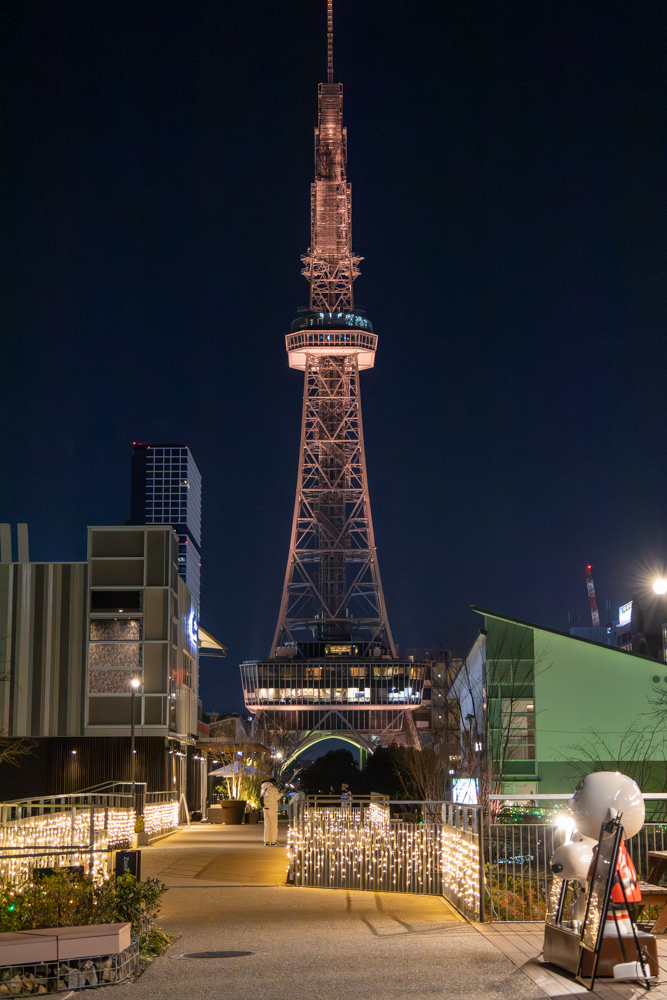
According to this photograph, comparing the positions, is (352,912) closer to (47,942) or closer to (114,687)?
(47,942)

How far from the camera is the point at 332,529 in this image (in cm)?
12825

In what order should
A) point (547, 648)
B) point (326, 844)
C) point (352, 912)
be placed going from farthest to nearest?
point (547, 648) < point (326, 844) < point (352, 912)

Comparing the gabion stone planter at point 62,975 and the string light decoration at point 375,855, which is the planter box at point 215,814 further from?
the gabion stone planter at point 62,975

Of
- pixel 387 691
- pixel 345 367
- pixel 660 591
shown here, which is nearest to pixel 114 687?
pixel 660 591

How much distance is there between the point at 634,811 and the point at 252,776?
4164 centimetres

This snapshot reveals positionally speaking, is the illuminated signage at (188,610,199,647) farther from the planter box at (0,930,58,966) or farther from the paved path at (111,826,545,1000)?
the planter box at (0,930,58,966)

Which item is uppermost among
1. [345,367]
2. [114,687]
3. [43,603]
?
[345,367]

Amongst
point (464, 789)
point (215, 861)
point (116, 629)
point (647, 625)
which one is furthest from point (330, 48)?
point (215, 861)

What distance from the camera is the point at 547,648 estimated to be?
128ft

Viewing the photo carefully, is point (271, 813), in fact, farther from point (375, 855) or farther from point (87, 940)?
point (87, 940)

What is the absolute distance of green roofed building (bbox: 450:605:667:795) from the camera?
38062mm

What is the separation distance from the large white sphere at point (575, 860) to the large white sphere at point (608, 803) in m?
0.15

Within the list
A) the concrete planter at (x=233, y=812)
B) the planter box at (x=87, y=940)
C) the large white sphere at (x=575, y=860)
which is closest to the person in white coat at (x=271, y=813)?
the concrete planter at (x=233, y=812)

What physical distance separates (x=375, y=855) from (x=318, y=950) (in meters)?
5.53
